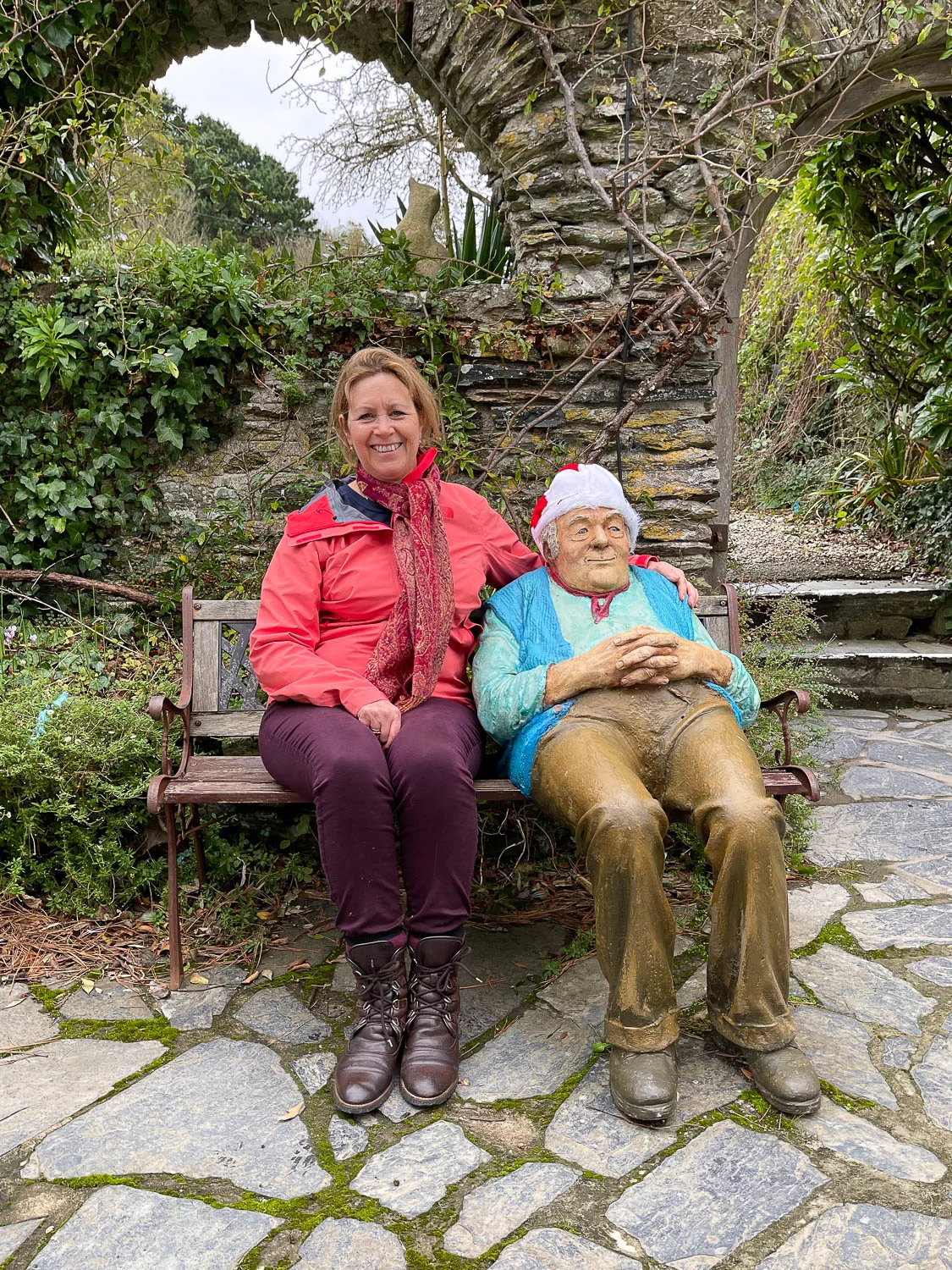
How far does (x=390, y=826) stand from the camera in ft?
7.32

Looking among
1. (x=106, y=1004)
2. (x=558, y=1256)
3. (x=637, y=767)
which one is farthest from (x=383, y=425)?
(x=558, y=1256)

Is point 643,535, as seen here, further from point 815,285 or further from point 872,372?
point 815,285

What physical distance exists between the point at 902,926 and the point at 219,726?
2232mm

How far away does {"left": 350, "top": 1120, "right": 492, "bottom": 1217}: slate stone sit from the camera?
6.00 ft

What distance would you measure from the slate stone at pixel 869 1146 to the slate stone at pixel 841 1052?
108mm

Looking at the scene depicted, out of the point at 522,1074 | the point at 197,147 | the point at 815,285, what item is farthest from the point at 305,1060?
the point at 815,285

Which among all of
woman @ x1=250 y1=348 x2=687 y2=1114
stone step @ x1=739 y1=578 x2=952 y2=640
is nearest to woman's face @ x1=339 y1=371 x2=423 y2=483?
woman @ x1=250 y1=348 x2=687 y2=1114

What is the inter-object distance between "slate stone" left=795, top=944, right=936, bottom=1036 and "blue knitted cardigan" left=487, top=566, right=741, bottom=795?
0.76 metres

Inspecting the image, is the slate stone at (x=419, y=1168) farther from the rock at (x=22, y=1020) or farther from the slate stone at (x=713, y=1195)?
the rock at (x=22, y=1020)

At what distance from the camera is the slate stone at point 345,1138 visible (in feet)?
6.46

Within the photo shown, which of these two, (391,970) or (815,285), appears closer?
(391,970)

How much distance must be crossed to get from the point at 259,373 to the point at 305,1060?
9.75 ft

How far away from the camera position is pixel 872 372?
707 centimetres

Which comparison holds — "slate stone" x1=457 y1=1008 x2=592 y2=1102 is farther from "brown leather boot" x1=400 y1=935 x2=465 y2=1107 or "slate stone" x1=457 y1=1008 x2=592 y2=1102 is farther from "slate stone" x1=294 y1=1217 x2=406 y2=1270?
"slate stone" x1=294 y1=1217 x2=406 y2=1270
